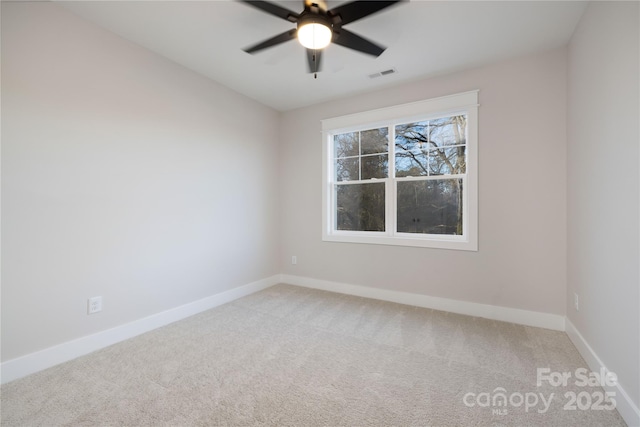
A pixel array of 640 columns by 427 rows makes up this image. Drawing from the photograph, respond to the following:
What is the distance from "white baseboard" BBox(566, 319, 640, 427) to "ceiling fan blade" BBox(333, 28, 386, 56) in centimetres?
261

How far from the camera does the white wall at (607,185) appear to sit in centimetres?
146

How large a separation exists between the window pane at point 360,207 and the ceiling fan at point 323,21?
1.87 metres

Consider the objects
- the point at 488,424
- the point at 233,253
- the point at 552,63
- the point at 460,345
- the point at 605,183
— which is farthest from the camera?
the point at 233,253

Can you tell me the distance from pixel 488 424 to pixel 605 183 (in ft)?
5.47

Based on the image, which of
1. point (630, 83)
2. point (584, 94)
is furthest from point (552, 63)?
point (630, 83)

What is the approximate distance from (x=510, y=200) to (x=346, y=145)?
83.5 inches

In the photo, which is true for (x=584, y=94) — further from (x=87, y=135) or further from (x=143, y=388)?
(x=87, y=135)

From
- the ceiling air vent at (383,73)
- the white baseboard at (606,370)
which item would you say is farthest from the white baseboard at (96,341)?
the white baseboard at (606,370)

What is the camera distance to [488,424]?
146 cm

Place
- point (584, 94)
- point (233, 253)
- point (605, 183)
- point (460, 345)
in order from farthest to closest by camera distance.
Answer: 1. point (233, 253)
2. point (460, 345)
3. point (584, 94)
4. point (605, 183)

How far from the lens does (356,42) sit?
2.01 meters

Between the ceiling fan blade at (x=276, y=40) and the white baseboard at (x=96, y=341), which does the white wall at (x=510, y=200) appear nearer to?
the ceiling fan blade at (x=276, y=40)

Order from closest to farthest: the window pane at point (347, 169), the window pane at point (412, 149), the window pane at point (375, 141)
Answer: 1. the window pane at point (412, 149)
2. the window pane at point (375, 141)
3. the window pane at point (347, 169)

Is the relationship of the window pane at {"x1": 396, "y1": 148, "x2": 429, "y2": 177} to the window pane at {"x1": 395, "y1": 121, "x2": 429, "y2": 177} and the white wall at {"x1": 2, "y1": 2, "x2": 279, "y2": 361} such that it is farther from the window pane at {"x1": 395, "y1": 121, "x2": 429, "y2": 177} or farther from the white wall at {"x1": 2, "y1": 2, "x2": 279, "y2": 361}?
the white wall at {"x1": 2, "y1": 2, "x2": 279, "y2": 361}
